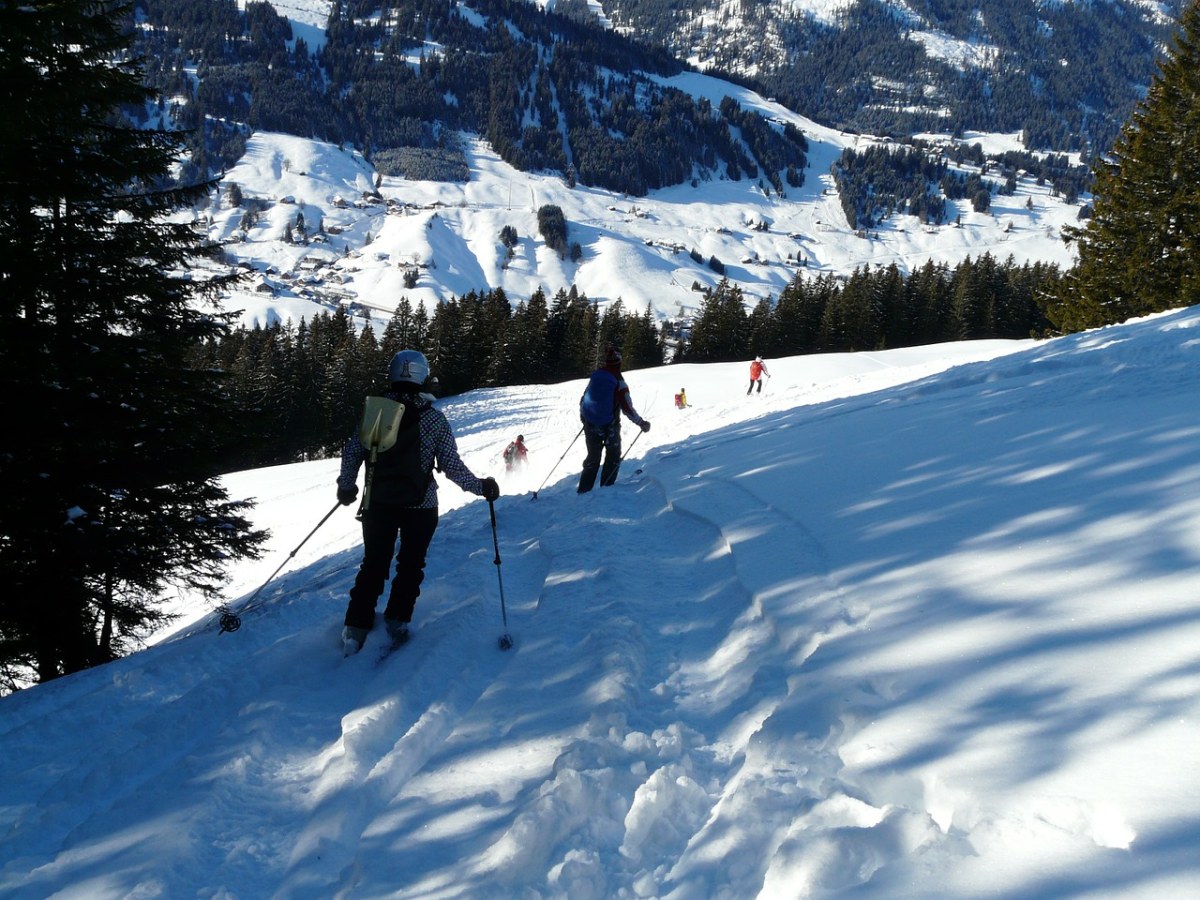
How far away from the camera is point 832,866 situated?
86.4 inches

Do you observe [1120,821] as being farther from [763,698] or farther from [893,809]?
[763,698]

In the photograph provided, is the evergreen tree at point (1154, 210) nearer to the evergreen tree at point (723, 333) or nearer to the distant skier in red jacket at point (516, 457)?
the distant skier in red jacket at point (516, 457)

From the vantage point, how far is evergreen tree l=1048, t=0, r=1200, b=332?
69.0ft

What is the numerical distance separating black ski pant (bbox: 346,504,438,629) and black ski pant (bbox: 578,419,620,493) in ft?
14.5

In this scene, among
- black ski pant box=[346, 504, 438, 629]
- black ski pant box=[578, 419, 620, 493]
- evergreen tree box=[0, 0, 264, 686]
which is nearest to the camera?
black ski pant box=[346, 504, 438, 629]

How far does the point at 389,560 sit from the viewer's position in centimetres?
489

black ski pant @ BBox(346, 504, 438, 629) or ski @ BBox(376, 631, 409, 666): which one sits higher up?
black ski pant @ BBox(346, 504, 438, 629)

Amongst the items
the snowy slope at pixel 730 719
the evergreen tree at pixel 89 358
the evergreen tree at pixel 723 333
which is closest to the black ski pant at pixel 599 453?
the snowy slope at pixel 730 719

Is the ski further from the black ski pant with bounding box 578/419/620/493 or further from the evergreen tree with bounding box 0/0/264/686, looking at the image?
the evergreen tree with bounding box 0/0/264/686

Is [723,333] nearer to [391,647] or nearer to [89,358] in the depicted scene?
[89,358]

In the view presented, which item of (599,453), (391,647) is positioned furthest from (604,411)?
(391,647)

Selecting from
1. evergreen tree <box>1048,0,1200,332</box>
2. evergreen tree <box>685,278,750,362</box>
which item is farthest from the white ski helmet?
evergreen tree <box>685,278,750,362</box>

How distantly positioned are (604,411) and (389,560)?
186 inches

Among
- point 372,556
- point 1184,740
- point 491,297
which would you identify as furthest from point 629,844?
point 491,297
